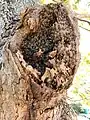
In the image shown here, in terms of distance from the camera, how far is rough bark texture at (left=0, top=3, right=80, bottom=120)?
0.88 metres

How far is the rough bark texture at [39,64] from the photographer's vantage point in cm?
88

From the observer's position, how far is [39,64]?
0.92 m

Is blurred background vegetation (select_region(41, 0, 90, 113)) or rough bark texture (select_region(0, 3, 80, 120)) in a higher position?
rough bark texture (select_region(0, 3, 80, 120))

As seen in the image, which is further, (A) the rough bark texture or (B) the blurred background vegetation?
(B) the blurred background vegetation

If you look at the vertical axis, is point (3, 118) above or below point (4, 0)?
below

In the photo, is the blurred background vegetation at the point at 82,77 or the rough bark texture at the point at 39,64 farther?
the blurred background vegetation at the point at 82,77

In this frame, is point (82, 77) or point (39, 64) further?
point (82, 77)

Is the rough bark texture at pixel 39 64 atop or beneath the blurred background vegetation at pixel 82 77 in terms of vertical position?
atop

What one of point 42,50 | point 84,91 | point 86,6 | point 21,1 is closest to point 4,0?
point 21,1

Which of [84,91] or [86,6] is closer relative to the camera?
[86,6]

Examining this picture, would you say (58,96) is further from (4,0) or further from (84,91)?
(84,91)

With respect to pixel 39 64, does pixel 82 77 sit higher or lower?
lower

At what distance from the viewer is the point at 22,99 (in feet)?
2.90

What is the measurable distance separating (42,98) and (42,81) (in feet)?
0.16
